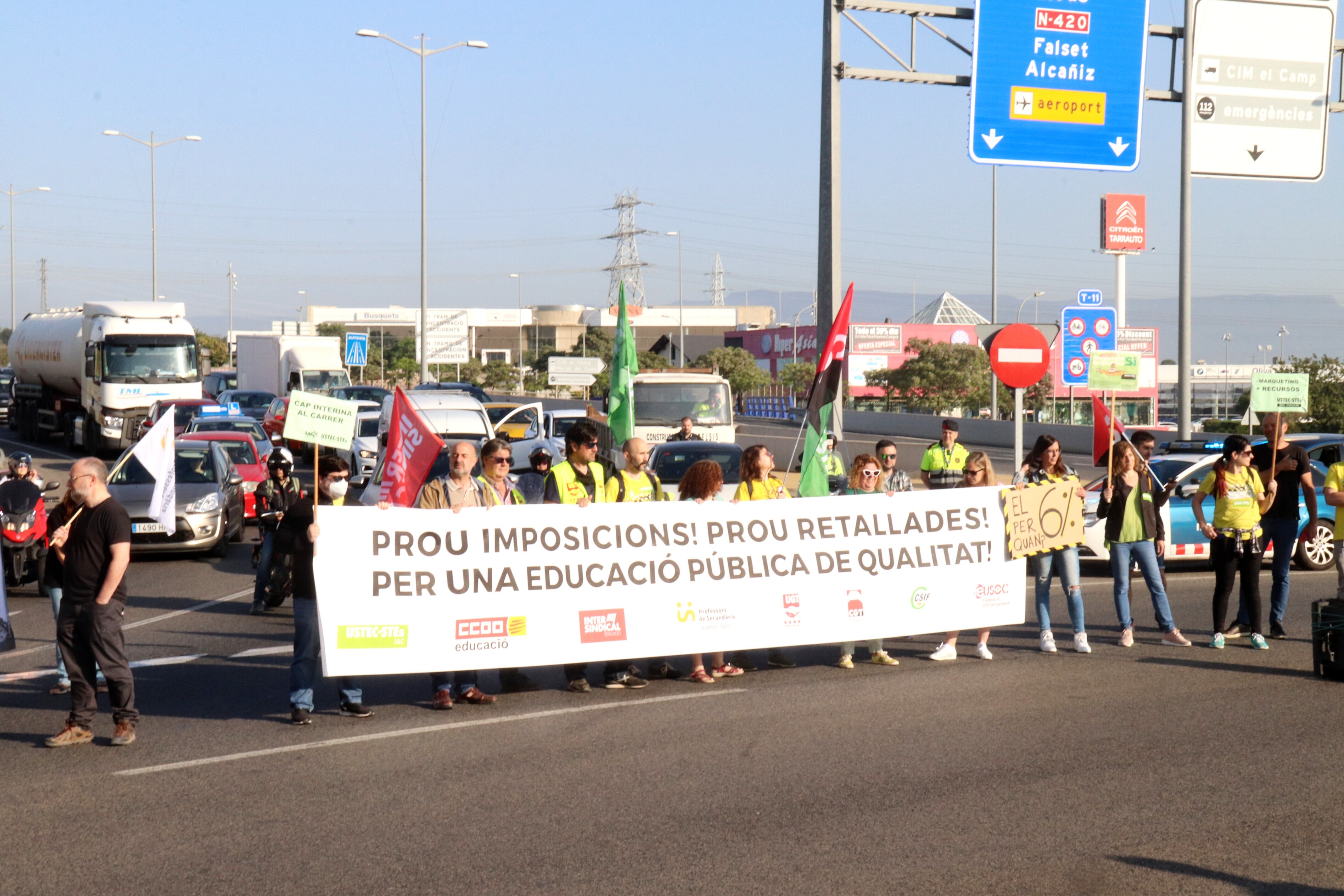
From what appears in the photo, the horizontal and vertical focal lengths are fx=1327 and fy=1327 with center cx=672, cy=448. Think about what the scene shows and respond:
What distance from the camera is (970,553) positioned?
1068cm

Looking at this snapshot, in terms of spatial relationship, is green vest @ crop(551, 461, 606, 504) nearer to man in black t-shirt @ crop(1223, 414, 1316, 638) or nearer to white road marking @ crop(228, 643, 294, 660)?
white road marking @ crop(228, 643, 294, 660)

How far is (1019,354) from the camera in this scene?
1538 cm

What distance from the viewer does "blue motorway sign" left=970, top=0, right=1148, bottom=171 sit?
1666cm

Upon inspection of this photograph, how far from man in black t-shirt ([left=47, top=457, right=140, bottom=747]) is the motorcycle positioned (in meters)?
6.41

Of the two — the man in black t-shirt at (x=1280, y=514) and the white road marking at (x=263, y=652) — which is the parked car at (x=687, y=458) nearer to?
the white road marking at (x=263, y=652)

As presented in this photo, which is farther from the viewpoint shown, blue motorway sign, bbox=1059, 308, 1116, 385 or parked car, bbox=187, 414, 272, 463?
blue motorway sign, bbox=1059, 308, 1116, 385

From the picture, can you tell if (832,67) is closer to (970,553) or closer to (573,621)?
(970,553)

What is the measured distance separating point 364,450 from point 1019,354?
1452 centimetres

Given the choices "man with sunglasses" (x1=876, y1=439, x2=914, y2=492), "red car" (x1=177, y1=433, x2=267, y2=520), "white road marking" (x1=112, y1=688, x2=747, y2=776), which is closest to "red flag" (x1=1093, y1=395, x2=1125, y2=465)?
"man with sunglasses" (x1=876, y1=439, x2=914, y2=492)

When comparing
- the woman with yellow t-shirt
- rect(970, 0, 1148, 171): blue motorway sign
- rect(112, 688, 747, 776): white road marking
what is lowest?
rect(112, 688, 747, 776): white road marking

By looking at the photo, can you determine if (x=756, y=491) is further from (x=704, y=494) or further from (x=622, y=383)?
(x=622, y=383)

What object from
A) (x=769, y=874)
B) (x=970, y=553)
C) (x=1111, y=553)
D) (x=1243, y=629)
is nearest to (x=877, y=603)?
(x=970, y=553)

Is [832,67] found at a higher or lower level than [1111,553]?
→ higher

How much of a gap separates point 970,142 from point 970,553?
7795 mm
